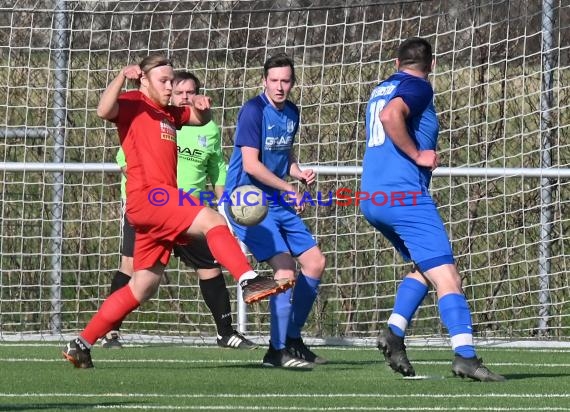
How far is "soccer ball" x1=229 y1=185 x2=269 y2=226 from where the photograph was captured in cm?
873

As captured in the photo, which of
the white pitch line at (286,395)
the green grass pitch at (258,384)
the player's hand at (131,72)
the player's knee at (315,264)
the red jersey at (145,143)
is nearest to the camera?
the green grass pitch at (258,384)

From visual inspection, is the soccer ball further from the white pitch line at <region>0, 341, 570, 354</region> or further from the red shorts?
the white pitch line at <region>0, 341, 570, 354</region>

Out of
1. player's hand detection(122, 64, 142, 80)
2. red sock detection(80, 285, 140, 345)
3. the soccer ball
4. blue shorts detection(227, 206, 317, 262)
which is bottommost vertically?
red sock detection(80, 285, 140, 345)

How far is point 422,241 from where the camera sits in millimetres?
7938

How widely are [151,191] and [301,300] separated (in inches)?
56.9

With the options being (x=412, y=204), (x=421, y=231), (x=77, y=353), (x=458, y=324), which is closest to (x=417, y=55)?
(x=412, y=204)

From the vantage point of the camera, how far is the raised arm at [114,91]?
323 inches

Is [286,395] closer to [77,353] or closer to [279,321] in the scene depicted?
[279,321]

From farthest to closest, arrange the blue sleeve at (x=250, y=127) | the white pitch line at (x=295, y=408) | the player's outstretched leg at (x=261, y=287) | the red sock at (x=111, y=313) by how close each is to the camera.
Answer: the blue sleeve at (x=250, y=127) → the red sock at (x=111, y=313) → the player's outstretched leg at (x=261, y=287) → the white pitch line at (x=295, y=408)

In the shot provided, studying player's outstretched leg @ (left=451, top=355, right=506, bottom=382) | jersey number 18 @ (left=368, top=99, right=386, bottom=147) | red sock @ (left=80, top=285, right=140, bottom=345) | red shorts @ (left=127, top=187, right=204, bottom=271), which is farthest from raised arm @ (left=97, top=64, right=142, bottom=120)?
player's outstretched leg @ (left=451, top=355, right=506, bottom=382)

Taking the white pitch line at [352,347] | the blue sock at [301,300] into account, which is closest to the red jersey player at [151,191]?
the blue sock at [301,300]

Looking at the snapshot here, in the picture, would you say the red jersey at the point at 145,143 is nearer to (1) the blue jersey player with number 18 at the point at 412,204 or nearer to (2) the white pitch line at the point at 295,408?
(1) the blue jersey player with number 18 at the point at 412,204

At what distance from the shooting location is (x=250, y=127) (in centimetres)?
898

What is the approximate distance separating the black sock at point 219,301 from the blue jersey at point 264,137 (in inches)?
62.5
